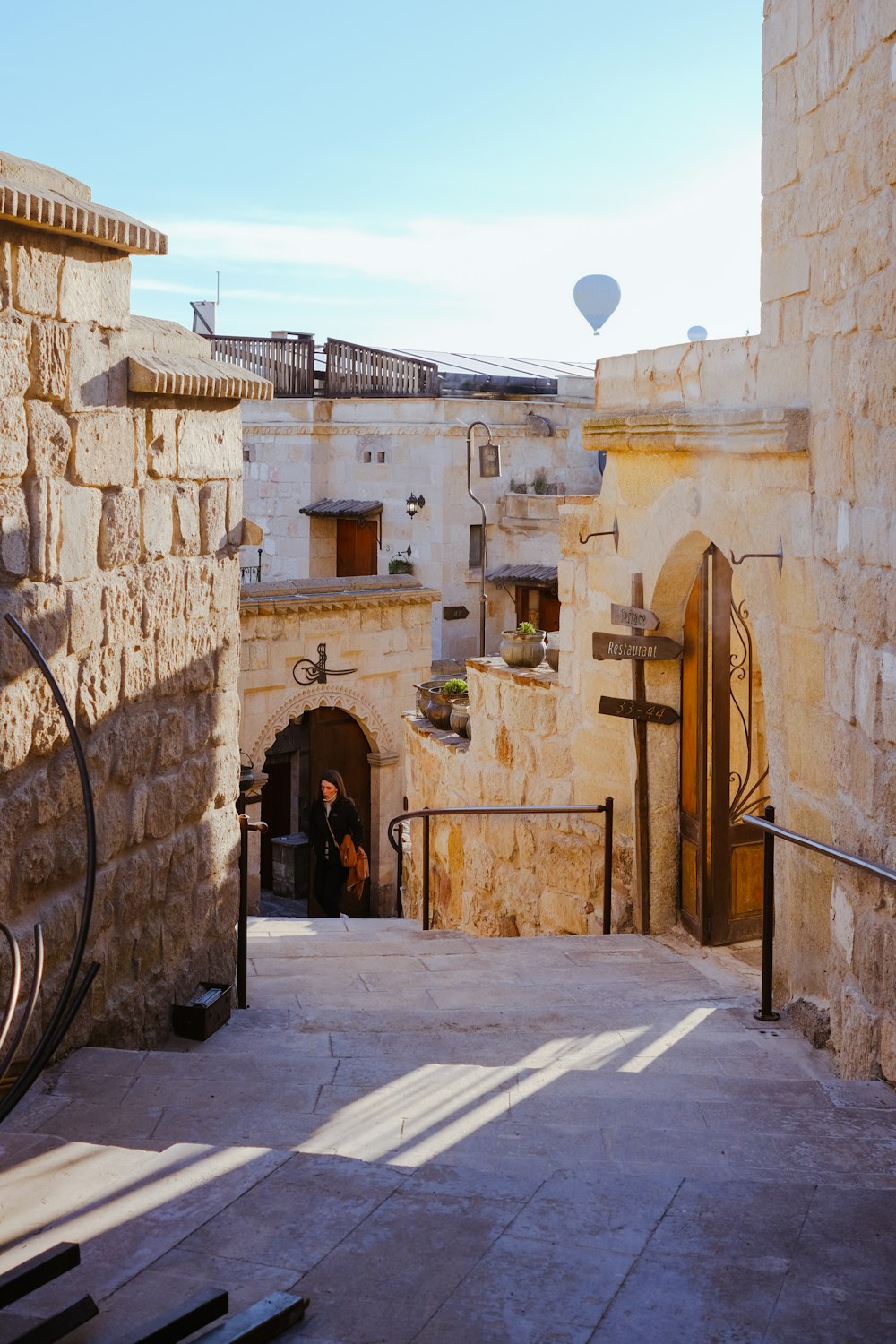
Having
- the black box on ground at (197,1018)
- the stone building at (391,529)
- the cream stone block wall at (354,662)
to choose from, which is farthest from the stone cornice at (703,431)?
the stone building at (391,529)

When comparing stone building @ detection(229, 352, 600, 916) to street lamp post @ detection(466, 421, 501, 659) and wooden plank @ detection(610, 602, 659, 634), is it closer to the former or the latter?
street lamp post @ detection(466, 421, 501, 659)

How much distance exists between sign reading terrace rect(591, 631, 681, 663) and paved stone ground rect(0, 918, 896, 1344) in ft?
7.78

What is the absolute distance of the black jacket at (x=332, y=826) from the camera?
9.74m

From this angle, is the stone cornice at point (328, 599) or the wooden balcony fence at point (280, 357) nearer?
the stone cornice at point (328, 599)

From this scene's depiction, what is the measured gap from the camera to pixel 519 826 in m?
8.14

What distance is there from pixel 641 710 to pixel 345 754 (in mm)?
7511

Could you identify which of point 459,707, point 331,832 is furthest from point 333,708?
point 459,707

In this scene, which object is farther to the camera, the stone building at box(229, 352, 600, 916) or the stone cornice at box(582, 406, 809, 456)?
the stone building at box(229, 352, 600, 916)

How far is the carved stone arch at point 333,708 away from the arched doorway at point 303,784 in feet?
Answer: 0.97

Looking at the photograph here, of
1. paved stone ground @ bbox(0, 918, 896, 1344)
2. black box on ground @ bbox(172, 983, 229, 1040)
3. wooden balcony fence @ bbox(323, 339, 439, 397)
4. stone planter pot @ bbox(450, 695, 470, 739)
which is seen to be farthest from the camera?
wooden balcony fence @ bbox(323, 339, 439, 397)

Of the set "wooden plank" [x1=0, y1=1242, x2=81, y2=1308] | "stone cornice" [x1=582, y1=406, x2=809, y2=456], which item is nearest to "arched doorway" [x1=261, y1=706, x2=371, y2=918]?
"stone cornice" [x1=582, y1=406, x2=809, y2=456]

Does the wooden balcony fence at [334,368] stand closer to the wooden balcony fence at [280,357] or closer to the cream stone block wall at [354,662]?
the wooden balcony fence at [280,357]

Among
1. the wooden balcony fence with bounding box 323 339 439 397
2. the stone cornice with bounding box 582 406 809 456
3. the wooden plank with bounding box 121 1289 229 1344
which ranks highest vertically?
the wooden balcony fence with bounding box 323 339 439 397

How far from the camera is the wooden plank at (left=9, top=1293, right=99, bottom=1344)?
78.0 inches
